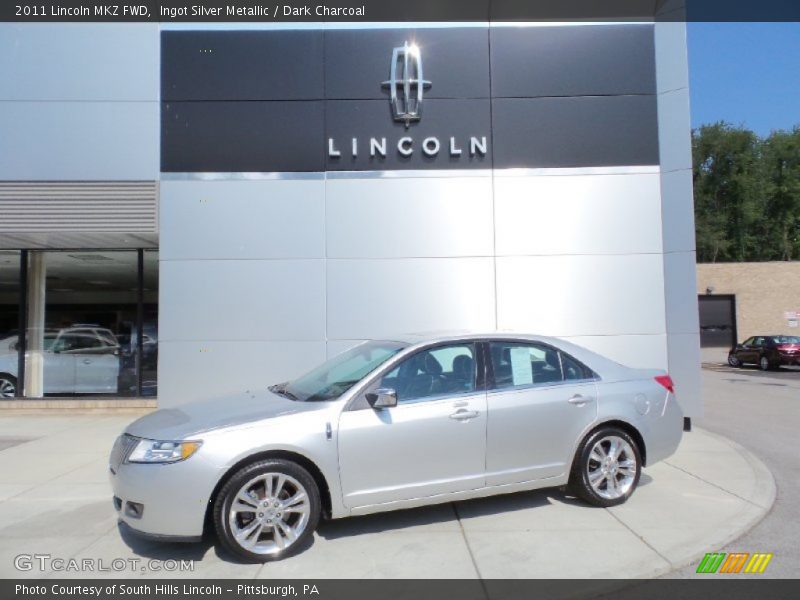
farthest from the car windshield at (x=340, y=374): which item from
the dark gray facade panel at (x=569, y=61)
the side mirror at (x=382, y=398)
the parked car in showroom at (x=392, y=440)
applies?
the dark gray facade panel at (x=569, y=61)

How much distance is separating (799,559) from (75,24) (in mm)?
11706

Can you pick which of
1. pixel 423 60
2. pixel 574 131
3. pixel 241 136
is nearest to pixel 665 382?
pixel 574 131

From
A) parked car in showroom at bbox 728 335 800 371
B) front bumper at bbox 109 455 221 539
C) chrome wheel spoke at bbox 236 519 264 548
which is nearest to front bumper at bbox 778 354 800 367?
parked car in showroom at bbox 728 335 800 371

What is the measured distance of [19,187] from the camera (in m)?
9.55

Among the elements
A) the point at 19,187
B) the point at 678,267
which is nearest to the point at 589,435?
the point at 678,267

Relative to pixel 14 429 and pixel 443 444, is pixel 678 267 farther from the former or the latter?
pixel 14 429

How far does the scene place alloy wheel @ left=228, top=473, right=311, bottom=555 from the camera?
13.3 feet

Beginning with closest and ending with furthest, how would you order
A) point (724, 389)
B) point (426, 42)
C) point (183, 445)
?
1. point (183, 445)
2. point (426, 42)
3. point (724, 389)

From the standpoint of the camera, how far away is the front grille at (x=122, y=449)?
4.23 m

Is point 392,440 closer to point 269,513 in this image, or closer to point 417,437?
point 417,437

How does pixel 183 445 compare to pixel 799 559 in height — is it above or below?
above

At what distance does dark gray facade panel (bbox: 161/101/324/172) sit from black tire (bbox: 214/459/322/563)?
6366mm

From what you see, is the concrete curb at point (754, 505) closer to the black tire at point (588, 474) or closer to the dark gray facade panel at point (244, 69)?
the black tire at point (588, 474)

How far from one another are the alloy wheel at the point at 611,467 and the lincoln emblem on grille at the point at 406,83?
632cm
